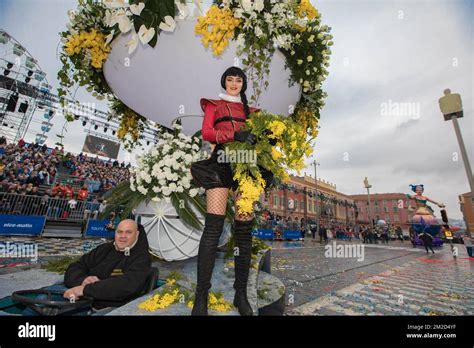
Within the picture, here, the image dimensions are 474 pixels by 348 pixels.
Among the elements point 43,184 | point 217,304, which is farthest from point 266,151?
point 43,184

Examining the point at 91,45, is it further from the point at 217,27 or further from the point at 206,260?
the point at 206,260

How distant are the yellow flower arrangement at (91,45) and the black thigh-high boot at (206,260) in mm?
1988

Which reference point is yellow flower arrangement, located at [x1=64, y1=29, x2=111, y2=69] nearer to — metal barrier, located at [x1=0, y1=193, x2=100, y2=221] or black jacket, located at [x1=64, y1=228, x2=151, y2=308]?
black jacket, located at [x1=64, y1=228, x2=151, y2=308]

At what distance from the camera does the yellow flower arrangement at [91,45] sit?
7.51ft

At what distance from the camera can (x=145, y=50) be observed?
92.7 inches

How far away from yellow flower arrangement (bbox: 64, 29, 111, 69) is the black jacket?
179 centimetres

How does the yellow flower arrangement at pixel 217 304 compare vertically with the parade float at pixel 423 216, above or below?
below

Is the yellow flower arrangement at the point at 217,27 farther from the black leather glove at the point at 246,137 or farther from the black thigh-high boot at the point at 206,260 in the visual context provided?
the black thigh-high boot at the point at 206,260

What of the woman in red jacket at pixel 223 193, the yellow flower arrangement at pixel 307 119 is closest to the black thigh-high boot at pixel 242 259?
the woman in red jacket at pixel 223 193

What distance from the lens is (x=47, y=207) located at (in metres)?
9.74

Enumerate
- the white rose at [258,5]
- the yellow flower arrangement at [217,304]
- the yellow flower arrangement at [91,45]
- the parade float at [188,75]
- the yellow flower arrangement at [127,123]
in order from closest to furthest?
the yellow flower arrangement at [217,304], the parade float at [188,75], the white rose at [258,5], the yellow flower arrangement at [91,45], the yellow flower arrangement at [127,123]

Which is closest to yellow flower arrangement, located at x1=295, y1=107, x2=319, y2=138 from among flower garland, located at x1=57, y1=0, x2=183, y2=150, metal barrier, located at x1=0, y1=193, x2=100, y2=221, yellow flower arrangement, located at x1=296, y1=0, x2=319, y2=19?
yellow flower arrangement, located at x1=296, y1=0, x2=319, y2=19

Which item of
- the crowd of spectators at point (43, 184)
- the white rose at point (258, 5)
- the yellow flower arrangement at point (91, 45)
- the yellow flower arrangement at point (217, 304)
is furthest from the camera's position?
the crowd of spectators at point (43, 184)
